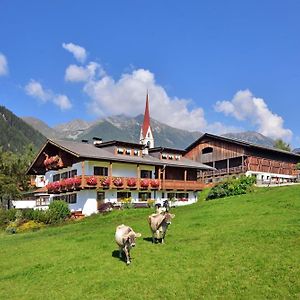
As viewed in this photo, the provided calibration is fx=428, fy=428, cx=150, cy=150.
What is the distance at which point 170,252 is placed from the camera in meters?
18.8

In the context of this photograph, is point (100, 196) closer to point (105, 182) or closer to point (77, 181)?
point (105, 182)

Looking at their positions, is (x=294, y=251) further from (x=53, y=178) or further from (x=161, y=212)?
(x=53, y=178)

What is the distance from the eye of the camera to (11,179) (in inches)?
2522

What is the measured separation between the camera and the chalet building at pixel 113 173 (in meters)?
48.2

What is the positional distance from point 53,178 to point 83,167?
12.1 m

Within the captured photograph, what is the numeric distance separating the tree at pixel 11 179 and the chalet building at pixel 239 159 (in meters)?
29.7

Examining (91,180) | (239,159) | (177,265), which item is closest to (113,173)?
(91,180)

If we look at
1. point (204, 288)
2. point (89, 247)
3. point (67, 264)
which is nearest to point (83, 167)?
point (89, 247)

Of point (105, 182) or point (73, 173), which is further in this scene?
point (73, 173)

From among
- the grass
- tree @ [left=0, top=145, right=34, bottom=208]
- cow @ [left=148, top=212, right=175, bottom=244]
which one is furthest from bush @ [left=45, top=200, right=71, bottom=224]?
cow @ [left=148, top=212, right=175, bottom=244]

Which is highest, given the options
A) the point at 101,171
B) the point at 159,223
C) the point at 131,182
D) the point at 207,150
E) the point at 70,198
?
the point at 207,150

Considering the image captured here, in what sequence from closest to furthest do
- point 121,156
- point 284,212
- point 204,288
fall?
point 204,288 < point 284,212 < point 121,156

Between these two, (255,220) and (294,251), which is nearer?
(294,251)

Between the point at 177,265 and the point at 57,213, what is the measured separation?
30.2 m
